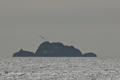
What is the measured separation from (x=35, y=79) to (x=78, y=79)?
10002 millimetres

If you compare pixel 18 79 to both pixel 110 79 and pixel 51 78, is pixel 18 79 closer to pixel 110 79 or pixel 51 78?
pixel 51 78

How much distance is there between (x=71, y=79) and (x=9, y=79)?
14.2 m


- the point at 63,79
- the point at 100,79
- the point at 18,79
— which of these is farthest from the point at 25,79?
the point at 100,79

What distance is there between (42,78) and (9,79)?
315 inches

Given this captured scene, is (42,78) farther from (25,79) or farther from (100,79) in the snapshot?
(100,79)

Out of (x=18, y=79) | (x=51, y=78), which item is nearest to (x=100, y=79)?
(x=51, y=78)

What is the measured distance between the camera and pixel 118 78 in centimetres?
12106

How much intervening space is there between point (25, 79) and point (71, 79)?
10618 mm

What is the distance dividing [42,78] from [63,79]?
521 centimetres

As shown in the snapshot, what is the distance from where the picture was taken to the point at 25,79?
115 metres

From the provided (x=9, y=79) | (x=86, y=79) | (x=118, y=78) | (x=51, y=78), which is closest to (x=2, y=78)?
(x=9, y=79)

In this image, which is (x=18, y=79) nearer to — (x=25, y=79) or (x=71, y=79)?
(x=25, y=79)

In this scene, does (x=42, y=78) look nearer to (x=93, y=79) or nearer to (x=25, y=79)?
(x=25, y=79)

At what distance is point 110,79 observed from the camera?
11788cm
